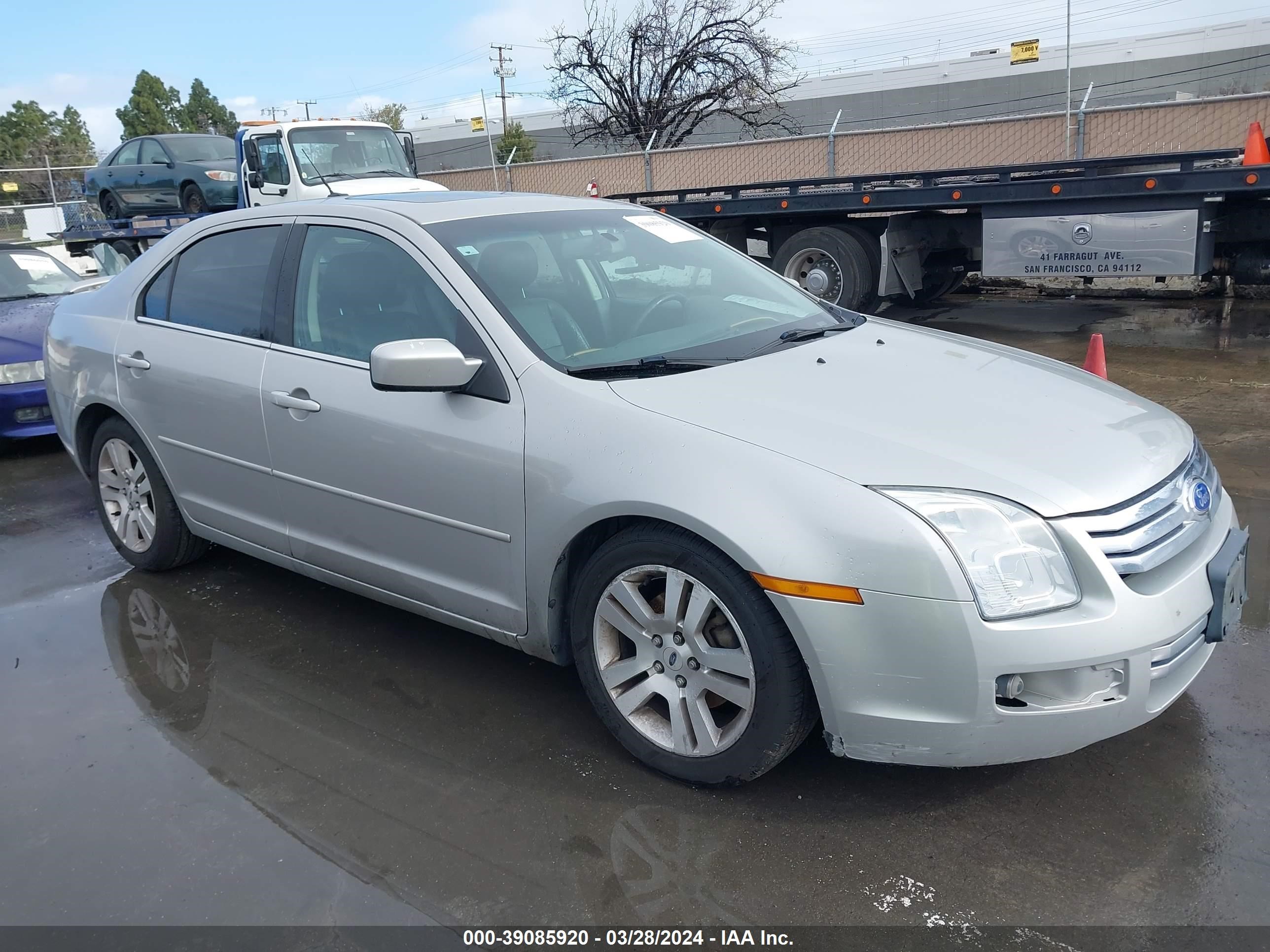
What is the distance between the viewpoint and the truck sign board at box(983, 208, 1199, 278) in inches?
348

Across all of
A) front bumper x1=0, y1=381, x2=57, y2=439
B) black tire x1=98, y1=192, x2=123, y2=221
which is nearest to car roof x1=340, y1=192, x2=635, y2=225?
front bumper x1=0, y1=381, x2=57, y2=439

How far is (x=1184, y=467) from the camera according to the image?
119 inches

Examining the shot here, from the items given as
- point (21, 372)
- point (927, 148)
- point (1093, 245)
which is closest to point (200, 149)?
point (21, 372)

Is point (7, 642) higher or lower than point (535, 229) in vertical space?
lower

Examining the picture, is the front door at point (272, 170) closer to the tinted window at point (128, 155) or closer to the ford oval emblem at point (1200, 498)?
the tinted window at point (128, 155)

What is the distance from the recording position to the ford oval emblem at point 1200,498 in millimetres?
2971

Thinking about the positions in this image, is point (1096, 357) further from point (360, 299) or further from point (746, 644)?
point (360, 299)

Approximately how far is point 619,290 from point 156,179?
16188 millimetres

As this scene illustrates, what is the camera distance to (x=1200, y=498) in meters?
3.00

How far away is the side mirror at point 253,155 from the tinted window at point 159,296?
34.2 ft

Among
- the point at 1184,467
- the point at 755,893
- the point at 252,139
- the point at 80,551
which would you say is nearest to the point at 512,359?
the point at 755,893

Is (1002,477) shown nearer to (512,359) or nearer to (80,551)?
(512,359)

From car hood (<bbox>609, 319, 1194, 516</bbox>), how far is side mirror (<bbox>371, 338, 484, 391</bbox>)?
484 mm

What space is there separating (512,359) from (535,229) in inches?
31.3
